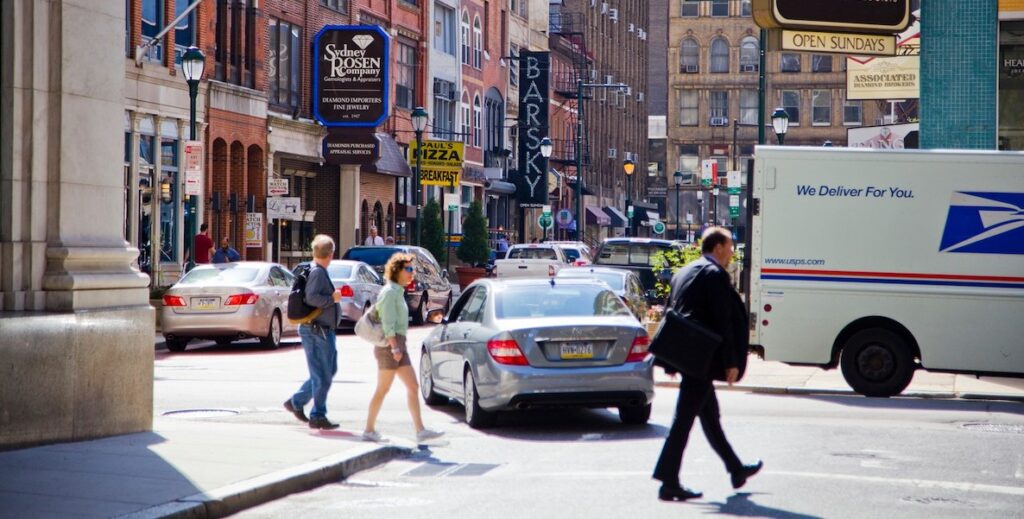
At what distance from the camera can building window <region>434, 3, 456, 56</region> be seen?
61.9 m

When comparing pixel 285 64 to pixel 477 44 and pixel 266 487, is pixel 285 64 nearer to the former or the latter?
pixel 477 44

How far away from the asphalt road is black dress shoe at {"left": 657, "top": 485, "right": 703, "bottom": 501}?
0.10 m

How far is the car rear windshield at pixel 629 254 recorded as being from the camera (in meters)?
37.4

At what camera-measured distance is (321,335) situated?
572 inches

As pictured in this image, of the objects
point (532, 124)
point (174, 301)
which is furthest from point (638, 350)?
point (532, 124)

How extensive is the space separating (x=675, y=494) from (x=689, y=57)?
9913 cm

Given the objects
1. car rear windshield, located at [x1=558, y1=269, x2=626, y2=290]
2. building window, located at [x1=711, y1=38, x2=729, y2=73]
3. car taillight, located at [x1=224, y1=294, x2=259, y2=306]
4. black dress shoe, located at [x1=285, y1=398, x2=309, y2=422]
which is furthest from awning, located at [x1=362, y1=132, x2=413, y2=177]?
building window, located at [x1=711, y1=38, x2=729, y2=73]

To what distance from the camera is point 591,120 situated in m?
92.9

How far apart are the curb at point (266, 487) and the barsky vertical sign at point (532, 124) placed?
200 feet

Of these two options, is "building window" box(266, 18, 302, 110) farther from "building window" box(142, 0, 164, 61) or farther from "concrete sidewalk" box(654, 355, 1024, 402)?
"concrete sidewalk" box(654, 355, 1024, 402)

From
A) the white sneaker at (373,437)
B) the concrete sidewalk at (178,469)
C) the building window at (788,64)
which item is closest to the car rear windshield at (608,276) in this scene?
the concrete sidewalk at (178,469)

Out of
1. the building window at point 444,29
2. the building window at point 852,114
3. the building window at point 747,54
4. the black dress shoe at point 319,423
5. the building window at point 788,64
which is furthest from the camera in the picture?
the building window at point 747,54

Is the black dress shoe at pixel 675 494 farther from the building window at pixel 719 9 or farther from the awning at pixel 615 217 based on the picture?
the building window at pixel 719 9

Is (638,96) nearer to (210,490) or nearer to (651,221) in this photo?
(651,221)
